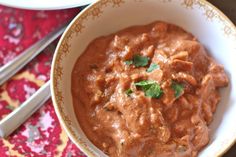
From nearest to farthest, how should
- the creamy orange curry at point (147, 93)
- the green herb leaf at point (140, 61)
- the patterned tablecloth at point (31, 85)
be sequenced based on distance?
the creamy orange curry at point (147, 93), the green herb leaf at point (140, 61), the patterned tablecloth at point (31, 85)

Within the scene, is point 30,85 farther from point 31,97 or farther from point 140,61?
point 140,61

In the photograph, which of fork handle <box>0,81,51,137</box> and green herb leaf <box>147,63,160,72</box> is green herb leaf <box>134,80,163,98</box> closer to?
green herb leaf <box>147,63,160,72</box>

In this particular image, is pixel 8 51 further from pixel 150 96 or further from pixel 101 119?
pixel 150 96

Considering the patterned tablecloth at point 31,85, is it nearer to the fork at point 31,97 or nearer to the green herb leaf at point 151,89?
the fork at point 31,97

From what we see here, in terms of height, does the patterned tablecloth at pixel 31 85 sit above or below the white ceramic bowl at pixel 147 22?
below

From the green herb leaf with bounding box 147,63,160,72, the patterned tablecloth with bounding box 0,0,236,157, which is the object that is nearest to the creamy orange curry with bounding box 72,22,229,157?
the green herb leaf with bounding box 147,63,160,72

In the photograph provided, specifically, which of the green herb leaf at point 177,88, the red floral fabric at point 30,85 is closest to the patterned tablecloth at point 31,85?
the red floral fabric at point 30,85
